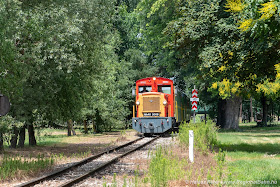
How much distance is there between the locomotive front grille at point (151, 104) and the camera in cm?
2594

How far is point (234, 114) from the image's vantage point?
37.0 meters

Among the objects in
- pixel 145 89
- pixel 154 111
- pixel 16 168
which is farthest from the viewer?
pixel 145 89

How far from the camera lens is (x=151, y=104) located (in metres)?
26.0

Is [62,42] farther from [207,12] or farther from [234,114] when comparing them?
[234,114]

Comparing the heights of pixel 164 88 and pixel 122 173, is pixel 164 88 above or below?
above

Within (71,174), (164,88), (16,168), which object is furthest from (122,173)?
(164,88)

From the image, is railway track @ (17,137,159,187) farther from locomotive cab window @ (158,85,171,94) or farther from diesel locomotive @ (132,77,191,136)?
locomotive cab window @ (158,85,171,94)

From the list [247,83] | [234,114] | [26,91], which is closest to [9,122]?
[26,91]

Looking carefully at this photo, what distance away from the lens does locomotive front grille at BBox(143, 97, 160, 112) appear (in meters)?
25.9

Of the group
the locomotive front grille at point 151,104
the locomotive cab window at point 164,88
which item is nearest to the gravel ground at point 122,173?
the locomotive front grille at point 151,104

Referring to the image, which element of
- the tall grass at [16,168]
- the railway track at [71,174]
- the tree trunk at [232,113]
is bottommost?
the railway track at [71,174]

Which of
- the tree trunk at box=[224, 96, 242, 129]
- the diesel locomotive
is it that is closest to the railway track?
the diesel locomotive

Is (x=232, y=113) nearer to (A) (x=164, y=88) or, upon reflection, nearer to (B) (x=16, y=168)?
(A) (x=164, y=88)

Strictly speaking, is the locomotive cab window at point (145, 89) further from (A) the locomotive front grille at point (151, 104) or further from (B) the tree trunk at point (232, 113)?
(B) the tree trunk at point (232, 113)
